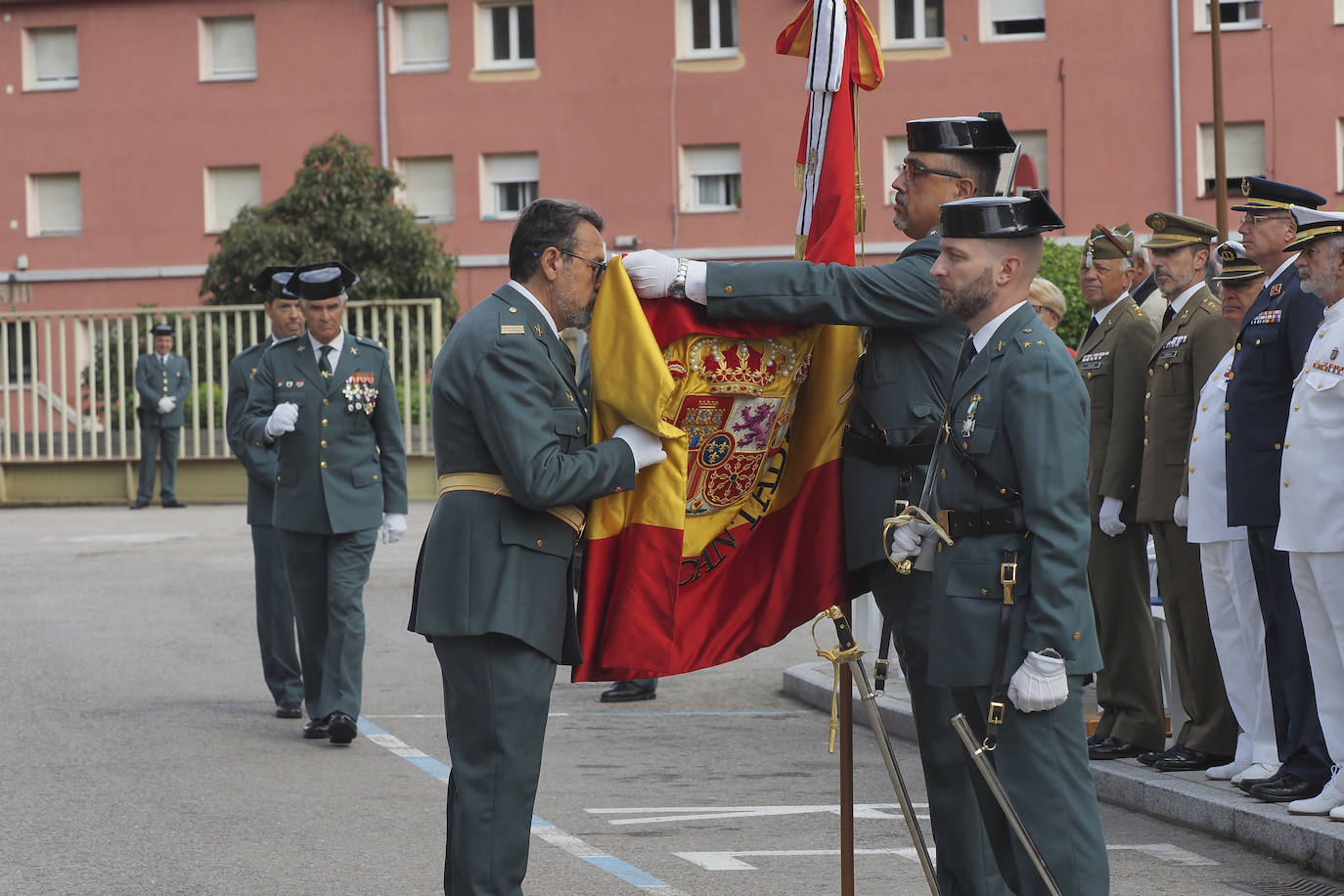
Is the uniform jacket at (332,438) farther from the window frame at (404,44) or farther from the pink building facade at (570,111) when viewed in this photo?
the window frame at (404,44)

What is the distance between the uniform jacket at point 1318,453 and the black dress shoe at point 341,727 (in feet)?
14.9

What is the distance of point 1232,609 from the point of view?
294 inches

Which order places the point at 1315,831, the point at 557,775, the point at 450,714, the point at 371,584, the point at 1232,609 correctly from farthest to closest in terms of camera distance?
1. the point at 371,584
2. the point at 557,775
3. the point at 1232,609
4. the point at 1315,831
5. the point at 450,714

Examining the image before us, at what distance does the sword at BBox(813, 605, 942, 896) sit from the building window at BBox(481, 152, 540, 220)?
31038 mm

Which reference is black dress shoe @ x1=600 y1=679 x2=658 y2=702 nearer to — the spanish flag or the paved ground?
the paved ground

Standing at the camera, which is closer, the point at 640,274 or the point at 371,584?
the point at 640,274

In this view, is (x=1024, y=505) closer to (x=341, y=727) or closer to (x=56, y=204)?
(x=341, y=727)

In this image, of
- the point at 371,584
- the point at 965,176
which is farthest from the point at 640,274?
the point at 371,584

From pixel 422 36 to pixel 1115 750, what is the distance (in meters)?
30.6

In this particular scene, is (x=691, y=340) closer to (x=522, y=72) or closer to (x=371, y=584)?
(x=371, y=584)

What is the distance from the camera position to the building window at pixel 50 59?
37594 mm

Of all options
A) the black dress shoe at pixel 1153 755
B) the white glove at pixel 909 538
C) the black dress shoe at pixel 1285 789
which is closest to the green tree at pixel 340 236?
the black dress shoe at pixel 1153 755

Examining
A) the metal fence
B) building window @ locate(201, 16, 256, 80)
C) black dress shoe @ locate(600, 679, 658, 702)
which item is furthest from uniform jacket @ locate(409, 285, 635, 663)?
building window @ locate(201, 16, 256, 80)

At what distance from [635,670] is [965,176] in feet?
5.50
